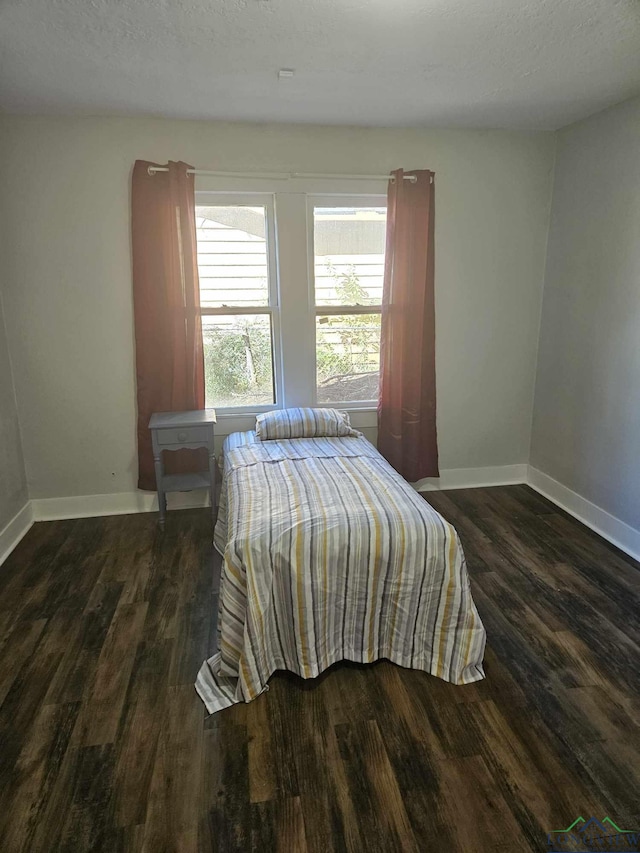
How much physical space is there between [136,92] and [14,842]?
302 cm

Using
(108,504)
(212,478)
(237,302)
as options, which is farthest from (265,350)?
(108,504)

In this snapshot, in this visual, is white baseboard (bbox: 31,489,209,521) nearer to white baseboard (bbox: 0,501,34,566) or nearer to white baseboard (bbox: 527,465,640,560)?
white baseboard (bbox: 0,501,34,566)

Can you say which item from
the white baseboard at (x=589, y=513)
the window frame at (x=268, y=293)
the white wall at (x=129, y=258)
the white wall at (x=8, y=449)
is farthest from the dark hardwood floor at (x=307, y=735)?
the window frame at (x=268, y=293)

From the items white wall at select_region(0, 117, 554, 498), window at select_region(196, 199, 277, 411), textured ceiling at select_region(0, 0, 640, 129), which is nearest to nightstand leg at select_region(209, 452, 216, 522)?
window at select_region(196, 199, 277, 411)

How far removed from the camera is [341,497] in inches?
85.0

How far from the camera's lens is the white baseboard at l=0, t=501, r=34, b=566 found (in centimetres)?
287

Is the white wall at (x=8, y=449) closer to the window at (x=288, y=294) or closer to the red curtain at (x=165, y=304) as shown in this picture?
the red curtain at (x=165, y=304)

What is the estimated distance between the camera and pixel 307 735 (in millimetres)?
1703

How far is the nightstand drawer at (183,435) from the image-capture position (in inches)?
119

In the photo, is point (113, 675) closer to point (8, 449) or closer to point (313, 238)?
point (8, 449)

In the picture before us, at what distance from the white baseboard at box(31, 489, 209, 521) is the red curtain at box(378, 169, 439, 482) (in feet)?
4.59

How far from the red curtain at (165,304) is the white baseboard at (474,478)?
1664 millimetres

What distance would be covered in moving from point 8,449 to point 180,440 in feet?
3.37

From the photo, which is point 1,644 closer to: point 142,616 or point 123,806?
point 142,616
